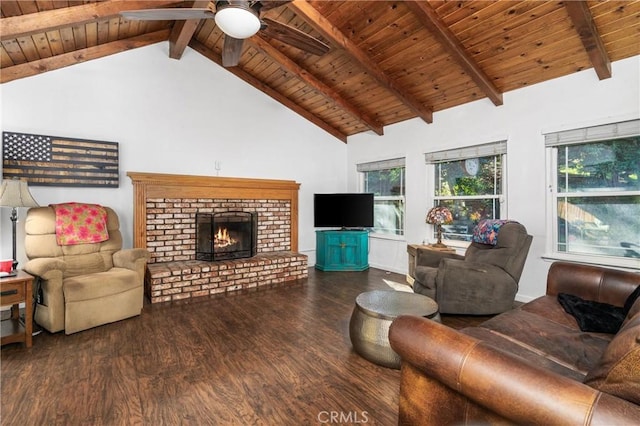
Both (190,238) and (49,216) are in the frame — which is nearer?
(49,216)

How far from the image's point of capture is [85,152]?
12.2 ft

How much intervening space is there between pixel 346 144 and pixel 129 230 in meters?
3.92

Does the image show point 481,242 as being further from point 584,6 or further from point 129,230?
point 129,230

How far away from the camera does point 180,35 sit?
3836mm

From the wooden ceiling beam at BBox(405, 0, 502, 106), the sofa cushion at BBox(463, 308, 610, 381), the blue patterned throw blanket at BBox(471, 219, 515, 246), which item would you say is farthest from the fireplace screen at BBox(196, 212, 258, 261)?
the sofa cushion at BBox(463, 308, 610, 381)

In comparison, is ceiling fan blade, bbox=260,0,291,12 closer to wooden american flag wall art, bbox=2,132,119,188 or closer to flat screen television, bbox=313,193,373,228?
wooden american flag wall art, bbox=2,132,119,188

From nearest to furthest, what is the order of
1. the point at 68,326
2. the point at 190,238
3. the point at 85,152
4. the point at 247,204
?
1. the point at 68,326
2. the point at 85,152
3. the point at 190,238
4. the point at 247,204

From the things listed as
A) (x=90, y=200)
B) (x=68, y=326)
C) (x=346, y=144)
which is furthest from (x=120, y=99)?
(x=346, y=144)

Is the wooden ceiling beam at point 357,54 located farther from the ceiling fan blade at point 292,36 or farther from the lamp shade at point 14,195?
the lamp shade at point 14,195

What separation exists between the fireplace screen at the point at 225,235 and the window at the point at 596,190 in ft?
12.8

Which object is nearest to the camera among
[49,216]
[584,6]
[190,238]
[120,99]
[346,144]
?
[584,6]

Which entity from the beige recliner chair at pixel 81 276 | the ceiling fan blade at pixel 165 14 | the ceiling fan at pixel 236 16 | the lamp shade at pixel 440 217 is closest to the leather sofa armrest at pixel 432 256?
the lamp shade at pixel 440 217

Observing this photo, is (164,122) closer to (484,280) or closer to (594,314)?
(484,280)

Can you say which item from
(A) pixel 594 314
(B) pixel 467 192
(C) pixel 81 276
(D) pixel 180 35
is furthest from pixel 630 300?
(D) pixel 180 35
